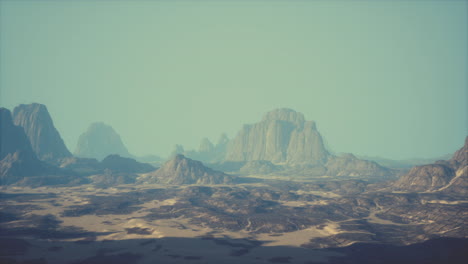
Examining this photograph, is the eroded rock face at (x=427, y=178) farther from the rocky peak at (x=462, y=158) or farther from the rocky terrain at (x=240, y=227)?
the rocky peak at (x=462, y=158)

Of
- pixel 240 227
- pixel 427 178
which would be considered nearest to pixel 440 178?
pixel 427 178

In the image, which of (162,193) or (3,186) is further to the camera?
(3,186)

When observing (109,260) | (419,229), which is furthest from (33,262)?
(419,229)

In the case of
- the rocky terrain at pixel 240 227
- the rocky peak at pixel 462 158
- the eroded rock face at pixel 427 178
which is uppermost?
the rocky peak at pixel 462 158

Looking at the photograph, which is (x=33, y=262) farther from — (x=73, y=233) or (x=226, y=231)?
(x=226, y=231)

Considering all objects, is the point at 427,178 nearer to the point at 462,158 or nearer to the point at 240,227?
the point at 462,158

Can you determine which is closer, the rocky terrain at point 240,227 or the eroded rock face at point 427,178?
the rocky terrain at point 240,227

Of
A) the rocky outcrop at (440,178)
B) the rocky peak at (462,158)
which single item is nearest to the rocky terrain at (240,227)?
the rocky outcrop at (440,178)

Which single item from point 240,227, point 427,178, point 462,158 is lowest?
point 240,227

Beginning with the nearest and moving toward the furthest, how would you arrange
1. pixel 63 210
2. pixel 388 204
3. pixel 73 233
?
pixel 73 233 → pixel 63 210 → pixel 388 204
